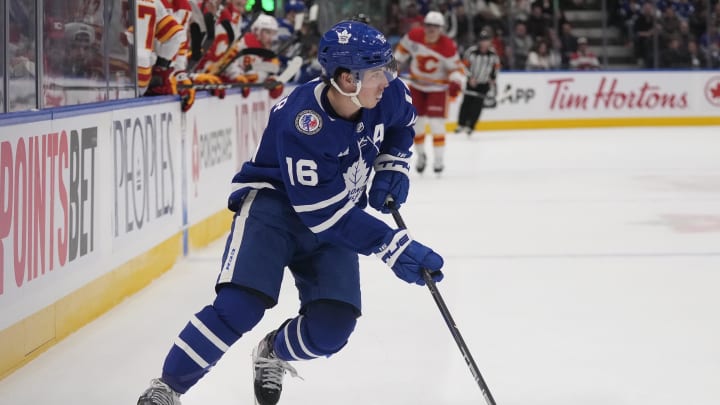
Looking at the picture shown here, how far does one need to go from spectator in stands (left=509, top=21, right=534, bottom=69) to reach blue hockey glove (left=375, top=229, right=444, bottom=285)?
14.4m

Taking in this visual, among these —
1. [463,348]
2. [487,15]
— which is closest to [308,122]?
[463,348]

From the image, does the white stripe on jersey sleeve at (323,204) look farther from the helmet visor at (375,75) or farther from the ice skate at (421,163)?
the ice skate at (421,163)

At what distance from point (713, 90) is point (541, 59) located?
2.39 m

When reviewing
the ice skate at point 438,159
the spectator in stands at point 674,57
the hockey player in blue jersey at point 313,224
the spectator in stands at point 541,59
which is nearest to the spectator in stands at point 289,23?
the ice skate at point 438,159

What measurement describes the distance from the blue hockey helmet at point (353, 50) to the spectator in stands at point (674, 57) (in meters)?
14.7

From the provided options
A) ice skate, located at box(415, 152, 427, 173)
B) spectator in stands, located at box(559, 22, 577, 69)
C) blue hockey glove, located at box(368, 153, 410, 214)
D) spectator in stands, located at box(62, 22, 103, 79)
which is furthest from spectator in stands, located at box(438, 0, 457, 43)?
blue hockey glove, located at box(368, 153, 410, 214)

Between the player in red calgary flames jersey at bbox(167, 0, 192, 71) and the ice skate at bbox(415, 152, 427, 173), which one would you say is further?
the ice skate at bbox(415, 152, 427, 173)

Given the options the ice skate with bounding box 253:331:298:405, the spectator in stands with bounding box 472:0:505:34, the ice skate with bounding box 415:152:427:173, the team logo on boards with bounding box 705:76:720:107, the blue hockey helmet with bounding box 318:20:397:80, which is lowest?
the ice skate with bounding box 415:152:427:173

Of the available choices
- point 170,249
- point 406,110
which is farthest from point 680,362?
point 170,249

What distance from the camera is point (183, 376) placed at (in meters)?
2.87

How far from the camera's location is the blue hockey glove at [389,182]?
10.8ft

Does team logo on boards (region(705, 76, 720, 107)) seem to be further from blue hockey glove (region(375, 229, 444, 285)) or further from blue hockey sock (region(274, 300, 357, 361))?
blue hockey glove (region(375, 229, 444, 285))

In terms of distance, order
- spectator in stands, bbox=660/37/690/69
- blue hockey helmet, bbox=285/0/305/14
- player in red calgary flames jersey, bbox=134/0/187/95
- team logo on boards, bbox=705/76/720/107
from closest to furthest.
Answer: player in red calgary flames jersey, bbox=134/0/187/95 → blue hockey helmet, bbox=285/0/305/14 → team logo on boards, bbox=705/76/720/107 → spectator in stands, bbox=660/37/690/69

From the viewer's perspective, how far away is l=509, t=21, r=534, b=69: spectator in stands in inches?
667
